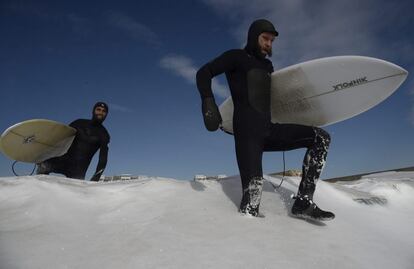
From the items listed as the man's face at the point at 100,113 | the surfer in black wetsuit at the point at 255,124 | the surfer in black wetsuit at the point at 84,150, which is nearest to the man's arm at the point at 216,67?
the surfer in black wetsuit at the point at 255,124

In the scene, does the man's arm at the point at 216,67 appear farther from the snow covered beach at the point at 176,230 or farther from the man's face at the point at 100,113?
the man's face at the point at 100,113

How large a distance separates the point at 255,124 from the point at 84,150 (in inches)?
152

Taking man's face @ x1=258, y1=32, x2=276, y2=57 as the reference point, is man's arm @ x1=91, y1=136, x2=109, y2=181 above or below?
below

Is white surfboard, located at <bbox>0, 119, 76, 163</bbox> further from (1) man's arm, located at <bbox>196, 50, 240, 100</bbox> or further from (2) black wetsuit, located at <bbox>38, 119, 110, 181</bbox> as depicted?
(1) man's arm, located at <bbox>196, 50, 240, 100</bbox>

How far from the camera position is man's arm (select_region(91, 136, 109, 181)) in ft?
17.5

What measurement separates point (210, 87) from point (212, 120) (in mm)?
325

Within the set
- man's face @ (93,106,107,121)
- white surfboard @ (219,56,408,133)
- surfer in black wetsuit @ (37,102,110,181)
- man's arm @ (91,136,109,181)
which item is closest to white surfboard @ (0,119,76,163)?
surfer in black wetsuit @ (37,102,110,181)

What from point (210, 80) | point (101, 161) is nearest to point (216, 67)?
point (210, 80)

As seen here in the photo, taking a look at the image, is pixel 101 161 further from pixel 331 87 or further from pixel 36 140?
pixel 331 87

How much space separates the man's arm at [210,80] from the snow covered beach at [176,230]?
68cm

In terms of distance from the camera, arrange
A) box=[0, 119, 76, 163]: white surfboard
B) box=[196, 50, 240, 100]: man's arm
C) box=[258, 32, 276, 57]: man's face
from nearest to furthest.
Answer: box=[196, 50, 240, 100]: man's arm
box=[258, 32, 276, 57]: man's face
box=[0, 119, 76, 163]: white surfboard

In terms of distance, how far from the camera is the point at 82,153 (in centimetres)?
557

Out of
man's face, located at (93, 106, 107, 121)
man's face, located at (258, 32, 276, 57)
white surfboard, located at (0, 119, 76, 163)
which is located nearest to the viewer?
man's face, located at (258, 32, 276, 57)

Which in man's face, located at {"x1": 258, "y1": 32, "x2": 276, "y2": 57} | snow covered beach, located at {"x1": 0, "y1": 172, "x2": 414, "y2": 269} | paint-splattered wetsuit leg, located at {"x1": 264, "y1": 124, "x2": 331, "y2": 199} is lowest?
snow covered beach, located at {"x1": 0, "y1": 172, "x2": 414, "y2": 269}
